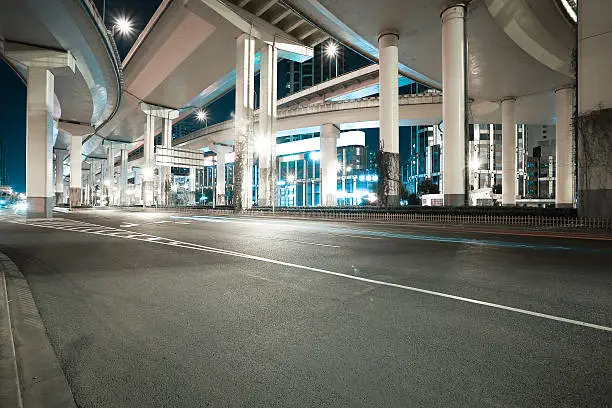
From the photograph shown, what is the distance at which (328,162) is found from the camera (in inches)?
1812

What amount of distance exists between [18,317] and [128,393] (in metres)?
2.67

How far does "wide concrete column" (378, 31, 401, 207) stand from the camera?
2656 centimetres

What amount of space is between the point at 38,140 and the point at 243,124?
15581mm

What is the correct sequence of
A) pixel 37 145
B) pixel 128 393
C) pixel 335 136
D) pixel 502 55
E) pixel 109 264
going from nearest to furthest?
pixel 128 393
pixel 109 264
pixel 37 145
pixel 502 55
pixel 335 136

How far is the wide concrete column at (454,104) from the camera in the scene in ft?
75.1

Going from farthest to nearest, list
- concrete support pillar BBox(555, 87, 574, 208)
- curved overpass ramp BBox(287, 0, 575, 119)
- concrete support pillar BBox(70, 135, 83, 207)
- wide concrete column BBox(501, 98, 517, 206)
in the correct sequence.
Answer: concrete support pillar BBox(70, 135, 83, 207) → wide concrete column BBox(501, 98, 517, 206) → concrete support pillar BBox(555, 87, 574, 208) → curved overpass ramp BBox(287, 0, 575, 119)

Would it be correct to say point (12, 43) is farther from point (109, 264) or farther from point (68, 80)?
point (109, 264)

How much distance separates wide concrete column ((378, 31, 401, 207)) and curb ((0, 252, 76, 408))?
77.6ft

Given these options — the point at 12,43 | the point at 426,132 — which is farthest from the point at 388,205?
the point at 426,132

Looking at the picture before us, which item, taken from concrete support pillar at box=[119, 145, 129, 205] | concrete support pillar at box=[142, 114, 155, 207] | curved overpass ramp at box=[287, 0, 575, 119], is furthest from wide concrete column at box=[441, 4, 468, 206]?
concrete support pillar at box=[119, 145, 129, 205]

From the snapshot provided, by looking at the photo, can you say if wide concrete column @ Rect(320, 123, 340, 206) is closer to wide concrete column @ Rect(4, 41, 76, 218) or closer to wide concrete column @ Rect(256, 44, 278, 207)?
wide concrete column @ Rect(256, 44, 278, 207)

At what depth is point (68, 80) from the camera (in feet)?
104

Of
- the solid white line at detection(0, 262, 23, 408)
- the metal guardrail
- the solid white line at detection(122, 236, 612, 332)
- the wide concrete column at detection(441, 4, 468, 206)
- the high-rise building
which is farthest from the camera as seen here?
the high-rise building

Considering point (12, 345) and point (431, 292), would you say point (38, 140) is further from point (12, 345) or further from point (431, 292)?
point (431, 292)
